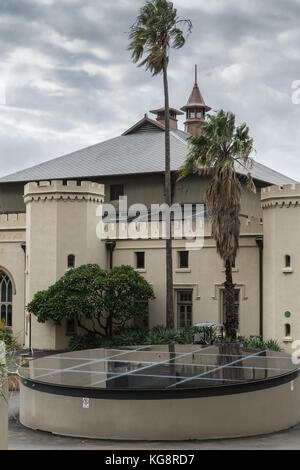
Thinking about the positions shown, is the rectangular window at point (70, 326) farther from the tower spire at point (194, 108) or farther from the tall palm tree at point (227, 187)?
the tower spire at point (194, 108)

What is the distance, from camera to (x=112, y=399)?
1916 centimetres

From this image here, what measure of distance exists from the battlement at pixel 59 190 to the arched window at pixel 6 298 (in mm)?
5907

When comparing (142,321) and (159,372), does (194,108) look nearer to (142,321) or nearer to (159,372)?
(142,321)

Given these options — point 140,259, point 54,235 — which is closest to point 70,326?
point 54,235

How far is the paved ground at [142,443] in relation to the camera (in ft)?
59.7

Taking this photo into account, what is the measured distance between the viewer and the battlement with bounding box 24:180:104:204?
35.7 m

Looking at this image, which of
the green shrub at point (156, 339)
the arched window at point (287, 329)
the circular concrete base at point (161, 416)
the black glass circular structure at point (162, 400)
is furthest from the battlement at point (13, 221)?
the circular concrete base at point (161, 416)

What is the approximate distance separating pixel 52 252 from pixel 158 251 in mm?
5608

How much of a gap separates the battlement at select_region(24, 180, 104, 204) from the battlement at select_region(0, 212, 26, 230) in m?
2.77

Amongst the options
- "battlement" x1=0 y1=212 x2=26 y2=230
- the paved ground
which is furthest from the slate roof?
the paved ground

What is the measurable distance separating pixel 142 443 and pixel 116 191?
2592cm

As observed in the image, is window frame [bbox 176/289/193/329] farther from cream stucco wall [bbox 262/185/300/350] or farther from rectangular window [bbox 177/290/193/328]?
cream stucco wall [bbox 262/185/300/350]
